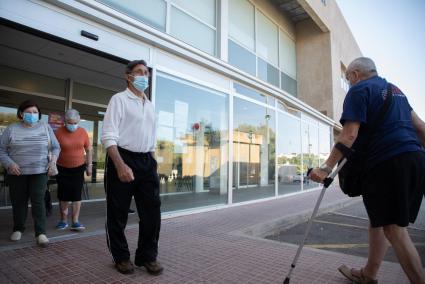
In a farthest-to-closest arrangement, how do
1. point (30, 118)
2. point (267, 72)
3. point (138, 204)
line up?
1. point (267, 72)
2. point (30, 118)
3. point (138, 204)

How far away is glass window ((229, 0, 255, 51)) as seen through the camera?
32.7 feet

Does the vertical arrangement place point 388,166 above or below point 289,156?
below

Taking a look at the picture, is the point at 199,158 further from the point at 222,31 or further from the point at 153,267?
the point at 153,267

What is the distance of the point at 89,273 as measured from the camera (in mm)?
2988

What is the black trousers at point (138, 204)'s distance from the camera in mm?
2975

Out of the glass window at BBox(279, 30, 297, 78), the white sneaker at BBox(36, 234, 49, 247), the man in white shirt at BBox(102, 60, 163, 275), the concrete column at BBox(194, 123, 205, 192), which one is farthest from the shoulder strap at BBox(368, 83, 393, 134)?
the glass window at BBox(279, 30, 297, 78)

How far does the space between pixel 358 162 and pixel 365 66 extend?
2.78ft

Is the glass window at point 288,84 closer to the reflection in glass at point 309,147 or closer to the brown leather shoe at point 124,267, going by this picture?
the reflection in glass at point 309,147

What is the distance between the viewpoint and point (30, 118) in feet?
13.0

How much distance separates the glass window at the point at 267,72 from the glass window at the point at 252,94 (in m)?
1.53

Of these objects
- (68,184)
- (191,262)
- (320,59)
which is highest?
(320,59)

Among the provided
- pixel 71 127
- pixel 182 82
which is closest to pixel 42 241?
pixel 71 127

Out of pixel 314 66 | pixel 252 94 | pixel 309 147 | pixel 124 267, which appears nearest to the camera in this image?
pixel 124 267

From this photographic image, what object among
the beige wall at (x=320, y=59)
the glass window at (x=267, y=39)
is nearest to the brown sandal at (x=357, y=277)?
the glass window at (x=267, y=39)
